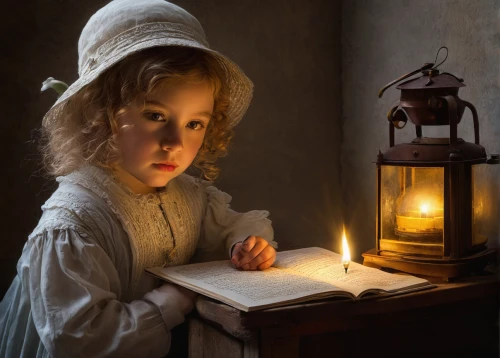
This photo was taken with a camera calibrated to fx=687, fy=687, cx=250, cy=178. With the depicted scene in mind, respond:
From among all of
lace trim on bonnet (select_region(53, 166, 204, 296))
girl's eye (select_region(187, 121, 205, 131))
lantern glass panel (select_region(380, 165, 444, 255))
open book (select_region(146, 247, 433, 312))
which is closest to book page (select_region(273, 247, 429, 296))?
open book (select_region(146, 247, 433, 312))

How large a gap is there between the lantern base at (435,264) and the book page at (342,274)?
0.07 metres

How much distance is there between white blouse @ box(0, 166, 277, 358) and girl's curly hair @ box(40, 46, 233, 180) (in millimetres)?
52

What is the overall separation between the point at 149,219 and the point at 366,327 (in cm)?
53

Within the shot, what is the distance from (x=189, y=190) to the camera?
1.71m

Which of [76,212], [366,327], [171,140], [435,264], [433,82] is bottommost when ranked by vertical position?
[366,327]

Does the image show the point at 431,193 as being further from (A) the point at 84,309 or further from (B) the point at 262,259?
(A) the point at 84,309

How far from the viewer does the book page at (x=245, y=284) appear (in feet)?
3.98

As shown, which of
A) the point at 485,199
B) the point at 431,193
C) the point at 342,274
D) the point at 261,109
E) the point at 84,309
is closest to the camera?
the point at 84,309

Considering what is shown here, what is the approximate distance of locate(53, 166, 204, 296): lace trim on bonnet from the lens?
149 cm

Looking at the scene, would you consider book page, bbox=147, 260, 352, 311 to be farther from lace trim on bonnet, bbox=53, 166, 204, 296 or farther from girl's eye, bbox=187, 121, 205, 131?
girl's eye, bbox=187, 121, 205, 131

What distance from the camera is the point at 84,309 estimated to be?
4.18 feet

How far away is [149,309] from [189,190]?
1.40 ft

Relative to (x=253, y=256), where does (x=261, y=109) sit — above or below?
above

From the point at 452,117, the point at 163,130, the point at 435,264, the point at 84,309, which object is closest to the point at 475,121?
the point at 452,117
